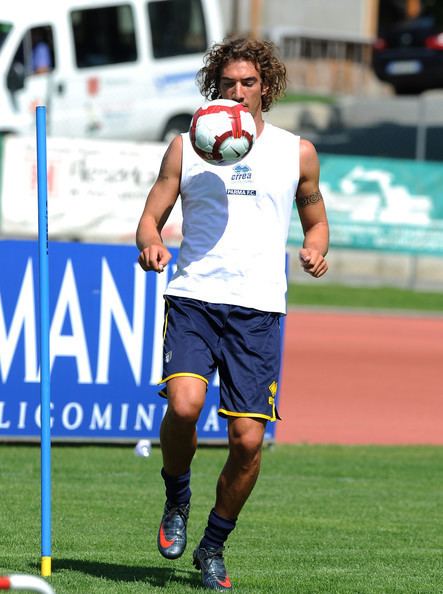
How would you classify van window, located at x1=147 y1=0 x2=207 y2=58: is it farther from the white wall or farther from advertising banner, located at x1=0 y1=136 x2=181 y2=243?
the white wall

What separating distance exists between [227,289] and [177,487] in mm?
867

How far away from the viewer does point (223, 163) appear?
18.5 feet

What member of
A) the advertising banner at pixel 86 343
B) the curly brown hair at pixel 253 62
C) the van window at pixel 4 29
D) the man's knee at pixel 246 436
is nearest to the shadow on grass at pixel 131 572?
the man's knee at pixel 246 436

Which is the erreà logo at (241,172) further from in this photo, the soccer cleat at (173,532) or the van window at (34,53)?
the van window at (34,53)

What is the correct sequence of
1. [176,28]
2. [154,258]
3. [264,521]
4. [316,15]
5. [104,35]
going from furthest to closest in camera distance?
[316,15] < [176,28] < [104,35] < [264,521] < [154,258]

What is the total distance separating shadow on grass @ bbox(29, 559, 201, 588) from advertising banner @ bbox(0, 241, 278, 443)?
3.56m

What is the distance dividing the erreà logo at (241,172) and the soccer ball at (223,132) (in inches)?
3.7

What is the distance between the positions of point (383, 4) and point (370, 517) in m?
42.2

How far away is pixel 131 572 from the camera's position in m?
6.11

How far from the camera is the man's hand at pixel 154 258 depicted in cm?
563

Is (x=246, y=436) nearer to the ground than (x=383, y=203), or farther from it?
farther from it

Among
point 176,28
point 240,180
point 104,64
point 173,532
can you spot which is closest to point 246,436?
point 173,532

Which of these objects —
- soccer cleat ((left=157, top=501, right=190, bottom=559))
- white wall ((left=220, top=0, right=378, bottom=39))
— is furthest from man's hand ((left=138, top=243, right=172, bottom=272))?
white wall ((left=220, top=0, right=378, bottom=39))

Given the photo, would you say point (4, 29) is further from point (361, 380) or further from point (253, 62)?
point (253, 62)
